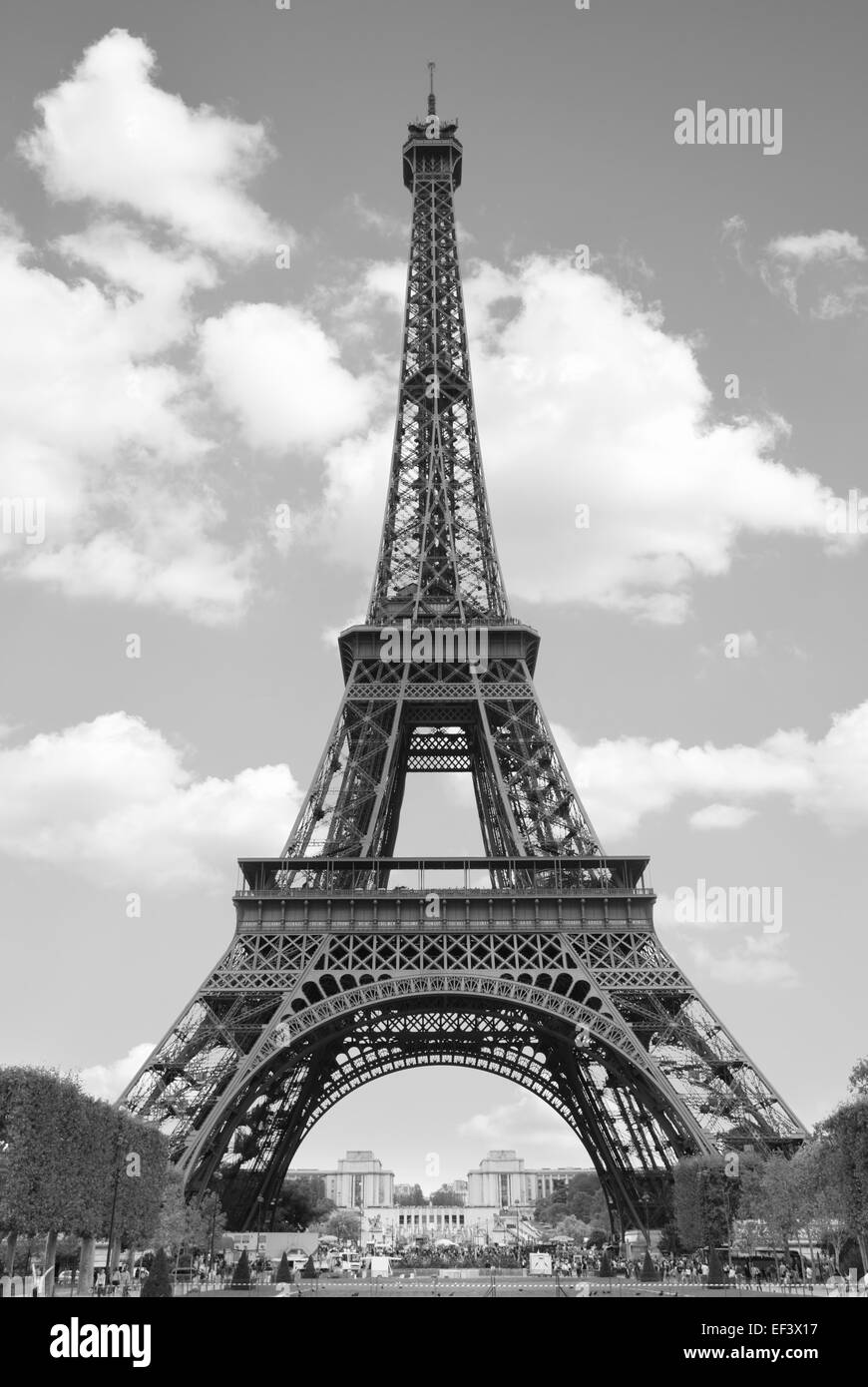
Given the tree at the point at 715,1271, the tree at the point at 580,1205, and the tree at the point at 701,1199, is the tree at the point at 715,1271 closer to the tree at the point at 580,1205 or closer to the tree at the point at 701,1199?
the tree at the point at 701,1199

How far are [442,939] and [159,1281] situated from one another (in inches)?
741

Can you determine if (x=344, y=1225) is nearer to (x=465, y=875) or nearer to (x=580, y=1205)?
(x=580, y=1205)

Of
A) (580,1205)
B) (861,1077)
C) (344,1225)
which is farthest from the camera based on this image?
(580,1205)

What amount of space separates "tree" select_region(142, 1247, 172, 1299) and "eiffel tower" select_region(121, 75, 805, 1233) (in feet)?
15.8

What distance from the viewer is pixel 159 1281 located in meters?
40.1

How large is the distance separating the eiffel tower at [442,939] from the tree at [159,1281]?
483cm

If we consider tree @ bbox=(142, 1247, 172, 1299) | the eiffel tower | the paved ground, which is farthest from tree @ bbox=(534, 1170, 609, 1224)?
tree @ bbox=(142, 1247, 172, 1299)

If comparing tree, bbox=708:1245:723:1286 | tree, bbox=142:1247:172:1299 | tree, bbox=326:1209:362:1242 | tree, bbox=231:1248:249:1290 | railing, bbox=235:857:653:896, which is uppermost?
railing, bbox=235:857:653:896

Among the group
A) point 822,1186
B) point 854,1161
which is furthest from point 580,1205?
point 854,1161

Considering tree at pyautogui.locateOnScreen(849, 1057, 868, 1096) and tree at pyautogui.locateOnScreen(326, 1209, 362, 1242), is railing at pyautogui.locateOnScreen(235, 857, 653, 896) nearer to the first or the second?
tree at pyautogui.locateOnScreen(849, 1057, 868, 1096)

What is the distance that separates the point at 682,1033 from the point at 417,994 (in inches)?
461

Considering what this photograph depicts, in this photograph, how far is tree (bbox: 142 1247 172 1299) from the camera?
39406 mm
